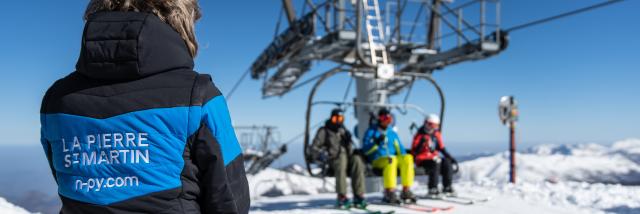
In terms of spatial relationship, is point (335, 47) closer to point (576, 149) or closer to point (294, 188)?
point (294, 188)

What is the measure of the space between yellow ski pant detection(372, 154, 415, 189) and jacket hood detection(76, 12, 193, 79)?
4871mm

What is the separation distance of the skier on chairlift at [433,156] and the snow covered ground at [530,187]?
35 cm

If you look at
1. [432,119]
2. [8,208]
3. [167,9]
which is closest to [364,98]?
[432,119]

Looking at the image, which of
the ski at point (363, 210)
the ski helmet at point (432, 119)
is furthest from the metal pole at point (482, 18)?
the ski at point (363, 210)

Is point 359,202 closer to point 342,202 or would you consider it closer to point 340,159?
point 342,202

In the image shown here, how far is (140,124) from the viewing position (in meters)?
1.11

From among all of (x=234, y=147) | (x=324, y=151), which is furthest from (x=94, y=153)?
(x=324, y=151)

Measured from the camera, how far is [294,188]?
9.22m

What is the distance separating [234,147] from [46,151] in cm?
54

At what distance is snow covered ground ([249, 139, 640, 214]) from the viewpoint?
5.96m

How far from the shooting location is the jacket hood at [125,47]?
1069 millimetres

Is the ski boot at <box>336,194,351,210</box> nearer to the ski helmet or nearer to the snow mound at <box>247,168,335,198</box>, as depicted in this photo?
the ski helmet

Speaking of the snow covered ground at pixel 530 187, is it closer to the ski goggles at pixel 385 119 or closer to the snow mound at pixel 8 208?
the ski goggles at pixel 385 119

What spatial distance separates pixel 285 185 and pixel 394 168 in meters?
3.93
